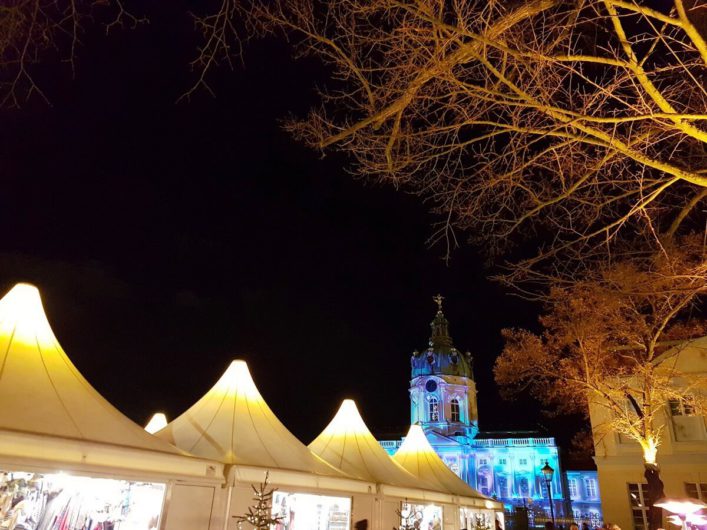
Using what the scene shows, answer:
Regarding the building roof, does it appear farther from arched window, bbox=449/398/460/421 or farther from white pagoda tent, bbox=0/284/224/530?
white pagoda tent, bbox=0/284/224/530

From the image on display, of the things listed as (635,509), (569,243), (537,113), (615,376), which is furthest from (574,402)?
(537,113)

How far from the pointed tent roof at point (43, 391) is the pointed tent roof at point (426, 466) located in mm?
10957

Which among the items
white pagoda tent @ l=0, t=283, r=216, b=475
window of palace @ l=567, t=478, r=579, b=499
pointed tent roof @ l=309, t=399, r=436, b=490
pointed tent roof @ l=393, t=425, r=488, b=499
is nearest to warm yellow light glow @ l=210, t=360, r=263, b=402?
white pagoda tent @ l=0, t=283, r=216, b=475

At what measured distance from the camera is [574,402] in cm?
1930

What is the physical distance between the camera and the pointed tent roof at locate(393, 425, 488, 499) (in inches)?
640

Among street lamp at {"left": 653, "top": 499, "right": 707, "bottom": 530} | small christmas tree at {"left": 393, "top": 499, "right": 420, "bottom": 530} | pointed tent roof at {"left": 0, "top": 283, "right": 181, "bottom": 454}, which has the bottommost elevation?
small christmas tree at {"left": 393, "top": 499, "right": 420, "bottom": 530}

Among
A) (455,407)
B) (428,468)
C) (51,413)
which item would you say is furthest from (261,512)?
(455,407)

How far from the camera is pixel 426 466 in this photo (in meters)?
16.8

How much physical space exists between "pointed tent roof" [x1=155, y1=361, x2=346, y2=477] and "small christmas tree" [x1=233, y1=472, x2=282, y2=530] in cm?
44

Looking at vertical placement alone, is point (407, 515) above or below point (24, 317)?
below

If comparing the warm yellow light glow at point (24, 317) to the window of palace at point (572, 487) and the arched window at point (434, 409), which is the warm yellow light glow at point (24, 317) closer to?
the arched window at point (434, 409)

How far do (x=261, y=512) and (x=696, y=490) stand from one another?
16.6 metres

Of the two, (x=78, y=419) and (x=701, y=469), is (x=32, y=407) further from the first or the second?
(x=701, y=469)

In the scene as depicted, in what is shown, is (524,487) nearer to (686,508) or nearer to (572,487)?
(572,487)
